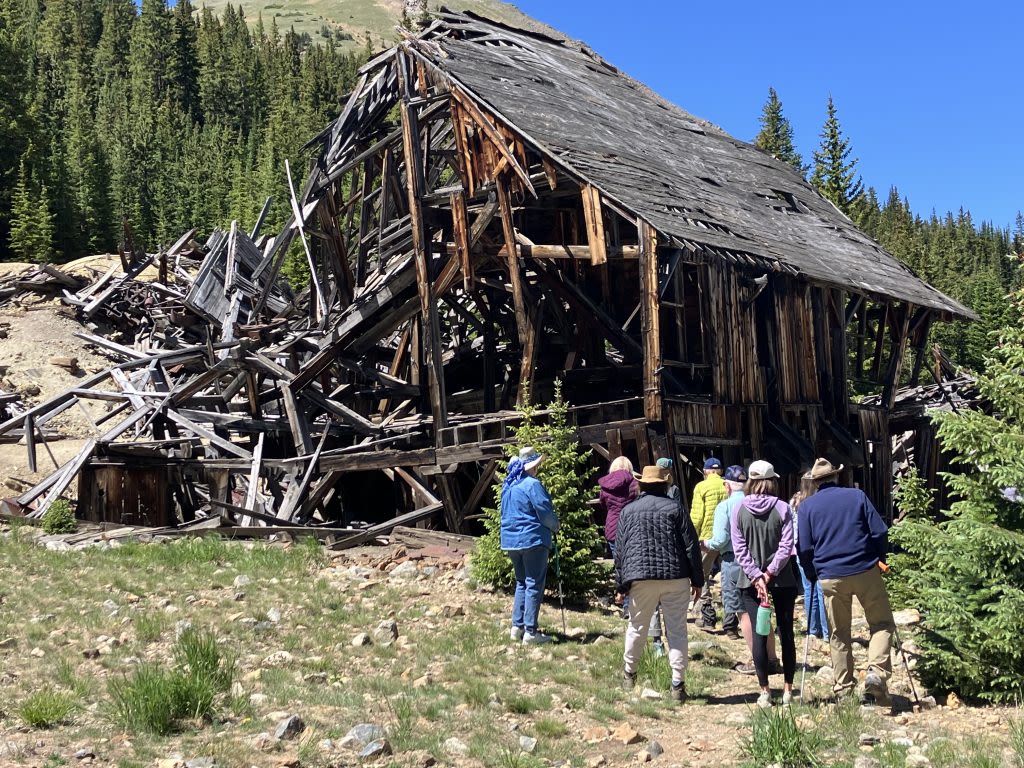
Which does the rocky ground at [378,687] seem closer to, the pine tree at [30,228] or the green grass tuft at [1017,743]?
the green grass tuft at [1017,743]

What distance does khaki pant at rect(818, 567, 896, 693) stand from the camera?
27.1 feet

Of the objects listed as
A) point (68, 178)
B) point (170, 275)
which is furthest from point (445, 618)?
point (68, 178)

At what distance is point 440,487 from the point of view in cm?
1814

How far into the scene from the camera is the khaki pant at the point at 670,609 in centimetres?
845

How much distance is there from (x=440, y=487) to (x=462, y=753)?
1105cm

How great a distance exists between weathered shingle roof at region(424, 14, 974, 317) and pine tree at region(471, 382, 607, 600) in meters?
5.04

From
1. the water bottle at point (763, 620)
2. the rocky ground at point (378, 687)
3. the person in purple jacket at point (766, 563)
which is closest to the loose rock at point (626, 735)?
the rocky ground at point (378, 687)

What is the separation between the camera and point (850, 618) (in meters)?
8.34

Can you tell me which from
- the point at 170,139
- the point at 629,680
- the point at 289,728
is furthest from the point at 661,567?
the point at 170,139

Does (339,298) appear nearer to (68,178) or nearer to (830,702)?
(830,702)

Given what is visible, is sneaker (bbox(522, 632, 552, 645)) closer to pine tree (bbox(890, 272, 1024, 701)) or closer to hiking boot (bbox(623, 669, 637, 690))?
hiking boot (bbox(623, 669, 637, 690))

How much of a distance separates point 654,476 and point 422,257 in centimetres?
1132

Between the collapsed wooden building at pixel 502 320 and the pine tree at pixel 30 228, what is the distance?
37.2 metres

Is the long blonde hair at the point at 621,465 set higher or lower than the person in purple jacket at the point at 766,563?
higher
